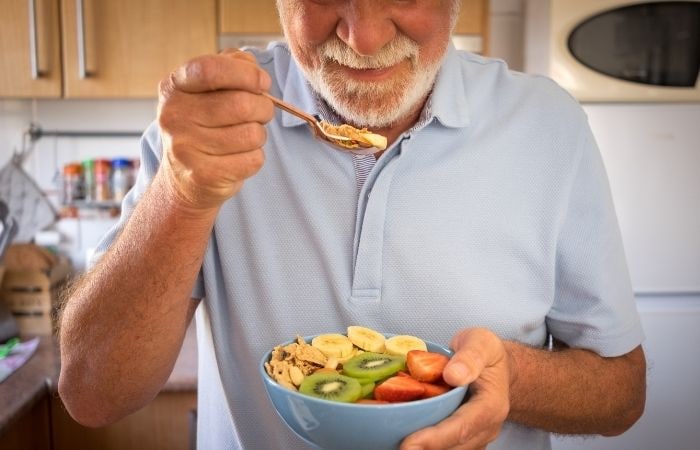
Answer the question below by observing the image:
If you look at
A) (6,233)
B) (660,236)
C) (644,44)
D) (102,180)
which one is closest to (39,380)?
(6,233)

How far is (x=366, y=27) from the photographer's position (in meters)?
0.85

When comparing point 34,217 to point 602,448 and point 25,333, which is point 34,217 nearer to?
point 25,333

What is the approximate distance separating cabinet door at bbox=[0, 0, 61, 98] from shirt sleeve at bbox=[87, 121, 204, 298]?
1339mm

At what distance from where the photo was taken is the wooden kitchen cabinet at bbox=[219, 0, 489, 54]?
2.06 m

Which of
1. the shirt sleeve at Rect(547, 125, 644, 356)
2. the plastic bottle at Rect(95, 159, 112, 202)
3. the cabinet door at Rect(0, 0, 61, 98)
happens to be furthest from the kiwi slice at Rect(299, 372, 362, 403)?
the plastic bottle at Rect(95, 159, 112, 202)

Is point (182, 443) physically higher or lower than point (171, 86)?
lower

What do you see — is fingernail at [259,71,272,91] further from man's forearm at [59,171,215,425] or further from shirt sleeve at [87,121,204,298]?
shirt sleeve at [87,121,204,298]

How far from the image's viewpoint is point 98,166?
2.35m

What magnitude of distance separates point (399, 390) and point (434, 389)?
0.04 metres

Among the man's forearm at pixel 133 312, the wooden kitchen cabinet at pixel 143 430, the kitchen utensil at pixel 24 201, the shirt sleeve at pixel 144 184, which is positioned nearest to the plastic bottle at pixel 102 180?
the kitchen utensil at pixel 24 201

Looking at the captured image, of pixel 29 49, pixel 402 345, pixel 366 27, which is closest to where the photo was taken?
pixel 402 345

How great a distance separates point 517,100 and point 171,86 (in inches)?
24.0

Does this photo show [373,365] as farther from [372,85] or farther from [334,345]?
[372,85]

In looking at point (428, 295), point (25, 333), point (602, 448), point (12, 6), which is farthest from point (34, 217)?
point (602, 448)
